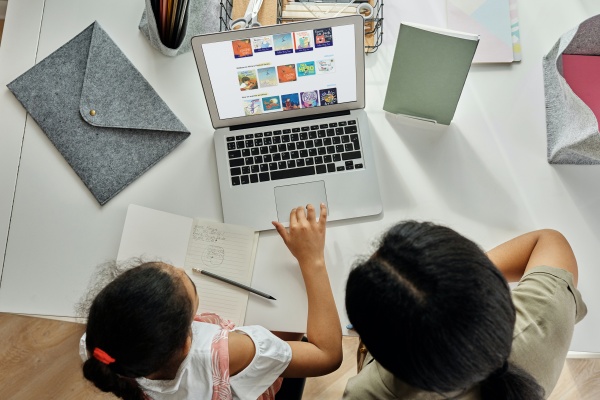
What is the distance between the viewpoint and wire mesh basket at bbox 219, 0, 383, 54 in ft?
3.25

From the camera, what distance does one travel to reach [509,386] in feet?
2.09

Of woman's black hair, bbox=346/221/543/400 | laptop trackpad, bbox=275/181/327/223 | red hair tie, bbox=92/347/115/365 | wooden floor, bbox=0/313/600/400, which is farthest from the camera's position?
wooden floor, bbox=0/313/600/400

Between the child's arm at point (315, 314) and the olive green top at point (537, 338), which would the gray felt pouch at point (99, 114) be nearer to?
the child's arm at point (315, 314)

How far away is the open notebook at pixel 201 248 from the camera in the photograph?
0.92m

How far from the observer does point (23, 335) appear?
1.48 metres

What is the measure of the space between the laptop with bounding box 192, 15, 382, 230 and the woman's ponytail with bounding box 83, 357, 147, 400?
1.02 feet

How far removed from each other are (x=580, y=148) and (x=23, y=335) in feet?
4.79

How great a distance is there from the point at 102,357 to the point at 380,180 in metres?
0.54

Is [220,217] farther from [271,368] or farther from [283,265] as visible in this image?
[271,368]

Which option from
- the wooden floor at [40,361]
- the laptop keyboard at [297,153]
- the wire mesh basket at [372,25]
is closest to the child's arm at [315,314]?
the laptop keyboard at [297,153]

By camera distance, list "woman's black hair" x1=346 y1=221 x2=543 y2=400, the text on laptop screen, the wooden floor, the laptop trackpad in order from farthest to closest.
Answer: the wooden floor, the laptop trackpad, the text on laptop screen, "woman's black hair" x1=346 y1=221 x2=543 y2=400

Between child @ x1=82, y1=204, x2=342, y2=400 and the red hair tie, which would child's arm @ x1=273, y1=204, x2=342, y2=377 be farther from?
the red hair tie

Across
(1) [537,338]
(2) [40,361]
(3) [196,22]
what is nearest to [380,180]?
(1) [537,338]

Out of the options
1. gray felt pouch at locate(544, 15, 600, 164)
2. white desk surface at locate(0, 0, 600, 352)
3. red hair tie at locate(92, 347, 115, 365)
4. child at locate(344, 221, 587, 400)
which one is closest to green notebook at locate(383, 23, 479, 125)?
white desk surface at locate(0, 0, 600, 352)
